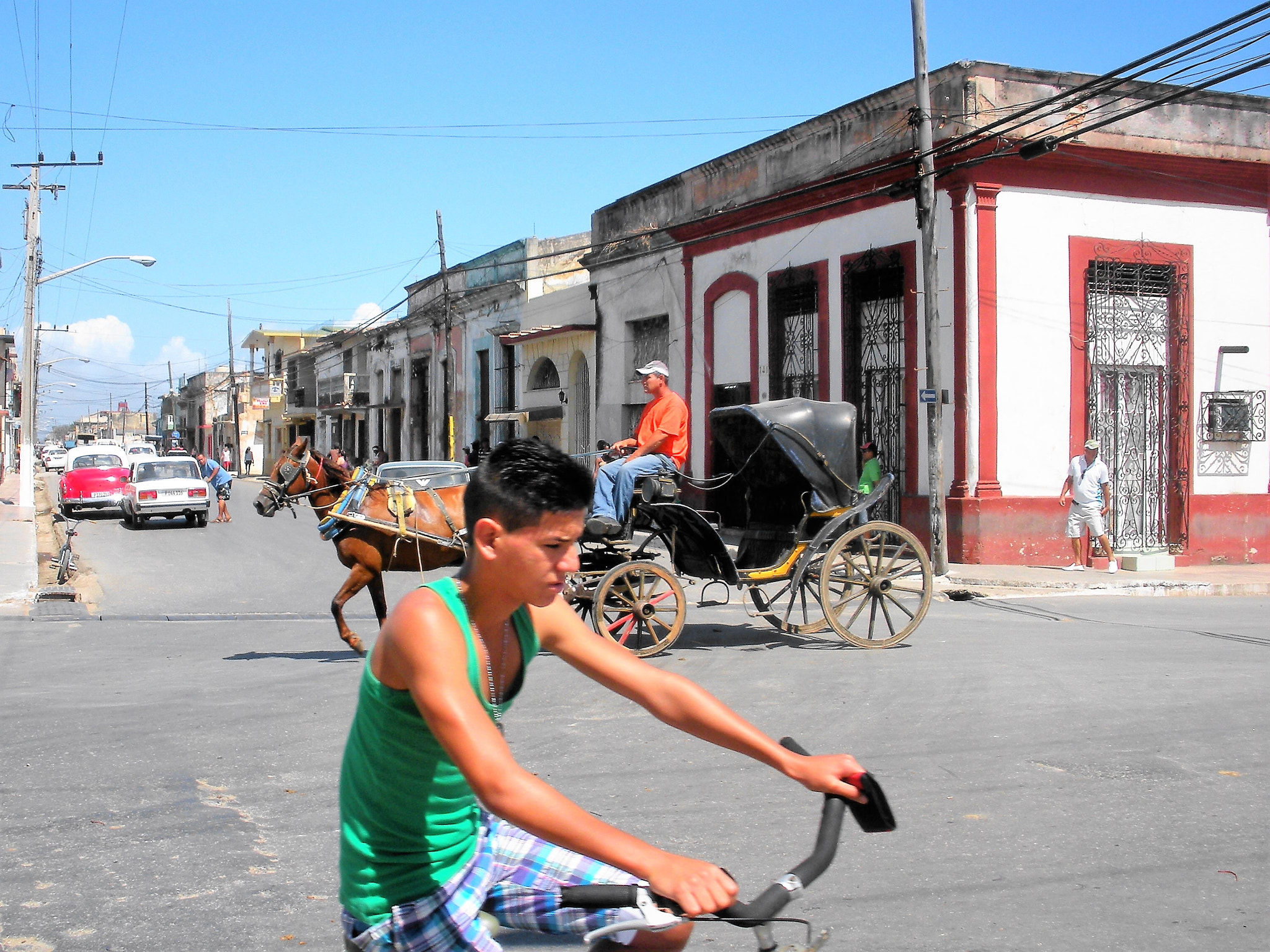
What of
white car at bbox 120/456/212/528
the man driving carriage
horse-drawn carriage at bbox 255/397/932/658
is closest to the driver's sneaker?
the man driving carriage

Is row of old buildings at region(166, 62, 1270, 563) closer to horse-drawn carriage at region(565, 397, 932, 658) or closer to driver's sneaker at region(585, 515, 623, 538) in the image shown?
horse-drawn carriage at region(565, 397, 932, 658)

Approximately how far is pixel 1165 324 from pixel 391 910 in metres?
18.7

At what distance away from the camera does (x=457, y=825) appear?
2.31m

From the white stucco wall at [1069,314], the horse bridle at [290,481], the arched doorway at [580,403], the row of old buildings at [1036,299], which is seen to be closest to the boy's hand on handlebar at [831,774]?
the horse bridle at [290,481]

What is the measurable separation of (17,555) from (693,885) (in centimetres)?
1825

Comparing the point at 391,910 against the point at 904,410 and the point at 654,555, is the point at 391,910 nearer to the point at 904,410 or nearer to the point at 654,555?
the point at 654,555

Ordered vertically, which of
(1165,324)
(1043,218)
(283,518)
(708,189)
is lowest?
(283,518)

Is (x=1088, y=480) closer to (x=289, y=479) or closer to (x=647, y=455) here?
(x=647, y=455)

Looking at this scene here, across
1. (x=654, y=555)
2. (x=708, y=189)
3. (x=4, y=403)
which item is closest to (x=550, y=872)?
(x=654, y=555)

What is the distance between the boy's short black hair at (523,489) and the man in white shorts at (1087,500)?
15302 millimetres

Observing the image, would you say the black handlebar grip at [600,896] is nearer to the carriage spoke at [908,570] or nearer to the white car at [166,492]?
the carriage spoke at [908,570]

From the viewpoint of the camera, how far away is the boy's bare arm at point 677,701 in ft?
7.36

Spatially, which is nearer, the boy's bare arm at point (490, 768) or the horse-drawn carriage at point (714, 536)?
the boy's bare arm at point (490, 768)

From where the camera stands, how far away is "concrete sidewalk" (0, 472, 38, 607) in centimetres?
1355
